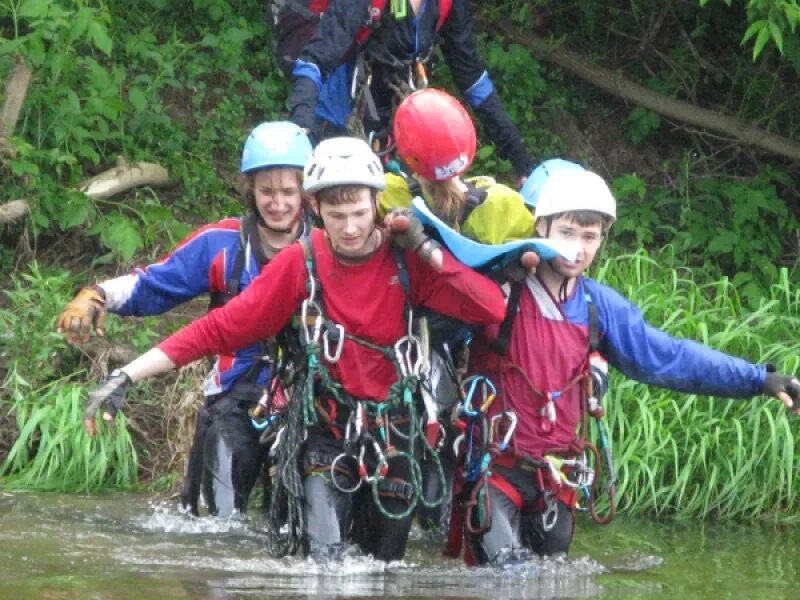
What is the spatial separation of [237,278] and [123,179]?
13.1 ft

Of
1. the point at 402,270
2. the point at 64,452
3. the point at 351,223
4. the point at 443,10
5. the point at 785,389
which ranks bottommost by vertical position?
the point at 64,452

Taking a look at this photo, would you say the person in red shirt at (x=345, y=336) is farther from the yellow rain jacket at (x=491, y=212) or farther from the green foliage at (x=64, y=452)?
the green foliage at (x=64, y=452)

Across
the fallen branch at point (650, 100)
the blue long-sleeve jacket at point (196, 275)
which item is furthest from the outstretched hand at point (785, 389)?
the fallen branch at point (650, 100)

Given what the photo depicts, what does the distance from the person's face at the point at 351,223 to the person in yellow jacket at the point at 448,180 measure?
0.27m

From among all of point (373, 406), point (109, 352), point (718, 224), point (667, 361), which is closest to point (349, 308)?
point (373, 406)

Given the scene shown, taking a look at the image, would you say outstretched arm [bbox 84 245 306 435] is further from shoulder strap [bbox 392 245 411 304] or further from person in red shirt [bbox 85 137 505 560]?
shoulder strap [bbox 392 245 411 304]

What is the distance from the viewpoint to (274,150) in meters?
6.76

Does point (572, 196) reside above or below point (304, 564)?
above

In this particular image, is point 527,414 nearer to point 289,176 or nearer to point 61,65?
point 289,176

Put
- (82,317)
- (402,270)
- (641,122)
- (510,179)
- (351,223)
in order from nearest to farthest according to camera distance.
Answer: (351,223) → (402,270) → (82,317) → (510,179) → (641,122)

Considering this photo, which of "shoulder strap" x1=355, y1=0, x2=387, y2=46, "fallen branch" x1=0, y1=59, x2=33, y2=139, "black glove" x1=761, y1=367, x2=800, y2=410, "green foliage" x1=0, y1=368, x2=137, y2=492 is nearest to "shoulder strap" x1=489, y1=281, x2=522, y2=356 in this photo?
"black glove" x1=761, y1=367, x2=800, y2=410

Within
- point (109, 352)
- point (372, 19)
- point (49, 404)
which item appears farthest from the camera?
point (109, 352)

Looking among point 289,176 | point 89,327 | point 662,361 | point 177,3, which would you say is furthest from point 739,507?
point 177,3

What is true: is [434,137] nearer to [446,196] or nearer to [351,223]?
[446,196]
